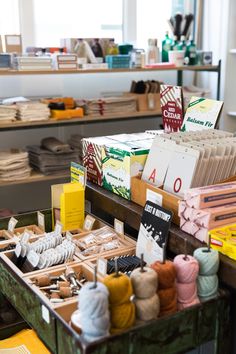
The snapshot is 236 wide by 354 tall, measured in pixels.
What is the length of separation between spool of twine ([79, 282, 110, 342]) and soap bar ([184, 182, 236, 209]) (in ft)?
1.62

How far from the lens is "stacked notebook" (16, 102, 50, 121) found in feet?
11.5

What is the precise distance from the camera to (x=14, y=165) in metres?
3.51

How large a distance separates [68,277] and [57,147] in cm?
210

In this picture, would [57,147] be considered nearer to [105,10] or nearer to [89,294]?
[105,10]

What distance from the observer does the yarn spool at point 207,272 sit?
1.41 metres

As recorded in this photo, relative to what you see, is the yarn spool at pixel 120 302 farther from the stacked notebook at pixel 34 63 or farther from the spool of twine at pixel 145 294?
the stacked notebook at pixel 34 63

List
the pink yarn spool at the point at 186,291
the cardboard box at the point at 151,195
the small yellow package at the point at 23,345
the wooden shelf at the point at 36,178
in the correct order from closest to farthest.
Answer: the pink yarn spool at the point at 186,291
the cardboard box at the point at 151,195
the small yellow package at the point at 23,345
the wooden shelf at the point at 36,178

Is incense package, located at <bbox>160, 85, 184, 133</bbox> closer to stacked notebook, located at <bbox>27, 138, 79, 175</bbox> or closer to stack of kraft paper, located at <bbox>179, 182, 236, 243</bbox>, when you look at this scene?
stack of kraft paper, located at <bbox>179, 182, 236, 243</bbox>

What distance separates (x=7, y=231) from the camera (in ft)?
7.07

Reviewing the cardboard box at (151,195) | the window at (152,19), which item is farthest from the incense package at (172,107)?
the window at (152,19)

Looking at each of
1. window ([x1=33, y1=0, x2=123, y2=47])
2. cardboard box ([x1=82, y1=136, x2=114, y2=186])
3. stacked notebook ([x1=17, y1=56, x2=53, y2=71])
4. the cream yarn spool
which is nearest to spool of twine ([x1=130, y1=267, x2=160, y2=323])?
the cream yarn spool

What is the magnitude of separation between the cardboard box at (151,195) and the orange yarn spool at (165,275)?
35 cm

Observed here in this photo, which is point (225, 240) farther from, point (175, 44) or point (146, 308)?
point (175, 44)

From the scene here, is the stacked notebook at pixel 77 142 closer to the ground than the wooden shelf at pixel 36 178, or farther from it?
farther from it
